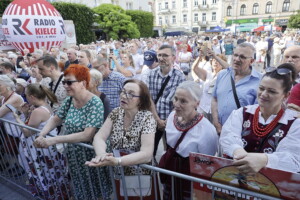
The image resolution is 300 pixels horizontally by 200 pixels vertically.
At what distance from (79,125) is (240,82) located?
2011 millimetres

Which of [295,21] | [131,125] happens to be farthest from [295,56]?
[295,21]

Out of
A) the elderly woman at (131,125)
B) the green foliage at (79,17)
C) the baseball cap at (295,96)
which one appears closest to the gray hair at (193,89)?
the elderly woman at (131,125)

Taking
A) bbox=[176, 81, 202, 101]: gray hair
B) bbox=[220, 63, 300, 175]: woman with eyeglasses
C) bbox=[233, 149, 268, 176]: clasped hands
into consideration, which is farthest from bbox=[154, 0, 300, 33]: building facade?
bbox=[233, 149, 268, 176]: clasped hands

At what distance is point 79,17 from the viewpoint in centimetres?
1908

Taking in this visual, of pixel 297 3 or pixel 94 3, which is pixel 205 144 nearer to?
pixel 94 3

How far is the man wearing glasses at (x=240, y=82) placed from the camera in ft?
8.79

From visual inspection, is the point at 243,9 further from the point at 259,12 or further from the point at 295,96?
the point at 295,96

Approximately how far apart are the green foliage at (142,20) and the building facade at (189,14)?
25252 millimetres

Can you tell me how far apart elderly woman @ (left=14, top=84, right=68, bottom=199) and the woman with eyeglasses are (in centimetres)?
206

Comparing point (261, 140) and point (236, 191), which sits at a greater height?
point (261, 140)

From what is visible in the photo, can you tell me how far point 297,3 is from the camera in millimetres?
48750

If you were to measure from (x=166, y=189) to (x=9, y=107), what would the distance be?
2.32 meters

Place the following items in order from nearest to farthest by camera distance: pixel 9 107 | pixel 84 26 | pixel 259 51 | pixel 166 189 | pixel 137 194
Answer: pixel 137 194 < pixel 166 189 < pixel 9 107 < pixel 259 51 < pixel 84 26

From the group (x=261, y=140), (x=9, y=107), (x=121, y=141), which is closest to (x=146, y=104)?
(x=121, y=141)
